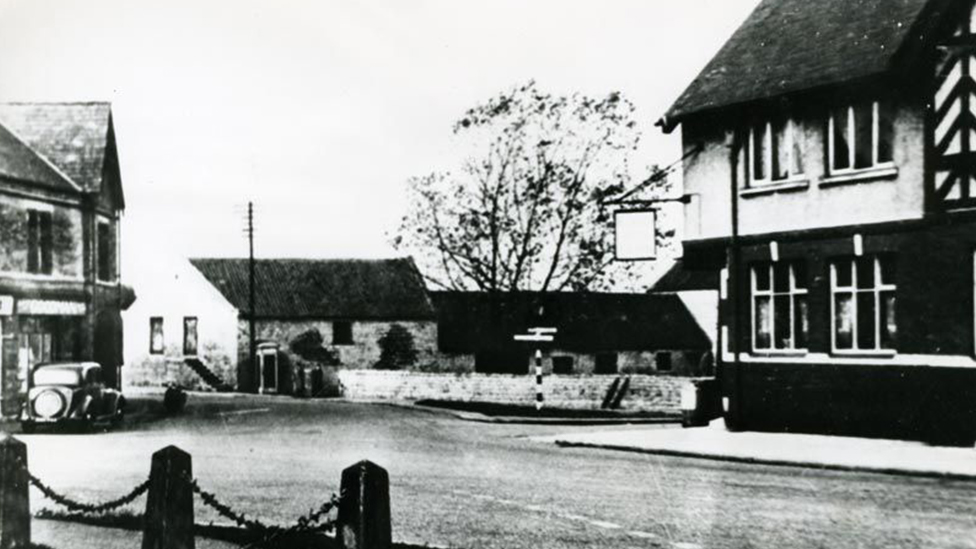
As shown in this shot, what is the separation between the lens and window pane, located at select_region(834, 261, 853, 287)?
70.4 ft

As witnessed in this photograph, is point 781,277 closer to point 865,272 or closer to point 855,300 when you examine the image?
point 855,300

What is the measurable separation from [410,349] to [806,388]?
4267cm

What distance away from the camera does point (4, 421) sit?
26266 mm

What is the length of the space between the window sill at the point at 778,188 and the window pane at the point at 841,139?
68 centimetres

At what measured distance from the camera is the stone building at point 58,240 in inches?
1056

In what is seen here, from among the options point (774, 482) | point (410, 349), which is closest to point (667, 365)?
point (410, 349)

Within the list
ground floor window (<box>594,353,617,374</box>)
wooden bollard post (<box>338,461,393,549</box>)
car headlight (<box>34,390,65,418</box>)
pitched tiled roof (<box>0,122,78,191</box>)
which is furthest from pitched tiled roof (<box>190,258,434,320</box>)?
wooden bollard post (<box>338,461,393,549</box>)

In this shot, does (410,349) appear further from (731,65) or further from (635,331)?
(731,65)

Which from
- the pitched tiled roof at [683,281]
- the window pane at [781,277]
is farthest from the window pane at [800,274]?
the pitched tiled roof at [683,281]

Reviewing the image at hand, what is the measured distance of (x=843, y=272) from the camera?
21.5 metres

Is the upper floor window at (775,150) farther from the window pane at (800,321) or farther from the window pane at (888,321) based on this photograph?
the window pane at (888,321)

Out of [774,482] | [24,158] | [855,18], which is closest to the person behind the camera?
[774,482]

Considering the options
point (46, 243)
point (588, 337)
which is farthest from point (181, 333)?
point (46, 243)

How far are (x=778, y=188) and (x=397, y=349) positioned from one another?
42.8 m
